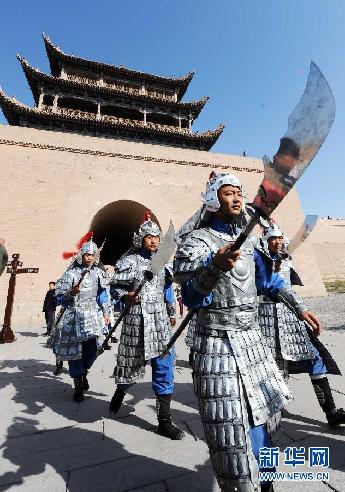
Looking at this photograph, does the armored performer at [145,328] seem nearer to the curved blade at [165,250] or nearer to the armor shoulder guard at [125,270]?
the armor shoulder guard at [125,270]

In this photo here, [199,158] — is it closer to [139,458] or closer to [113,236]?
[113,236]

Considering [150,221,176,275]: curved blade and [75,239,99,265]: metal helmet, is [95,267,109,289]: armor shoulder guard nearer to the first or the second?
[75,239,99,265]: metal helmet

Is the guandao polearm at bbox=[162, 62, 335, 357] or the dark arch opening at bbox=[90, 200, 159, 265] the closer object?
the guandao polearm at bbox=[162, 62, 335, 357]

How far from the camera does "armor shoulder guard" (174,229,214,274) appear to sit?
4.61ft

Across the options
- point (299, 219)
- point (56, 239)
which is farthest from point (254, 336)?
point (299, 219)

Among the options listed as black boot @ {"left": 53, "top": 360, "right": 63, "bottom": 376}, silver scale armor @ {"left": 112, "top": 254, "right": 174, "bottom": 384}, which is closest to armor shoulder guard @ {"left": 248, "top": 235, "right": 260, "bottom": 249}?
silver scale armor @ {"left": 112, "top": 254, "right": 174, "bottom": 384}

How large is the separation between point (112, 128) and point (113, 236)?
6582mm

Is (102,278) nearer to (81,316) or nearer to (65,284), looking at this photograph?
(65,284)

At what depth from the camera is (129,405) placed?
303 cm

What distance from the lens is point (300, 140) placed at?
96 centimetres

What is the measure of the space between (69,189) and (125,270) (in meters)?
10.2

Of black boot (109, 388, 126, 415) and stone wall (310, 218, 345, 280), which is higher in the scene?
stone wall (310, 218, 345, 280)

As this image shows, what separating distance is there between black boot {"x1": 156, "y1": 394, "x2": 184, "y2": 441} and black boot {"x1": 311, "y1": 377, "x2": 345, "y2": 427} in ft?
3.76

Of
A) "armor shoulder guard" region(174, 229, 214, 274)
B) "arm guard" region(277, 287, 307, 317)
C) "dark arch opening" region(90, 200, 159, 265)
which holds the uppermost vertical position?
"dark arch opening" region(90, 200, 159, 265)
